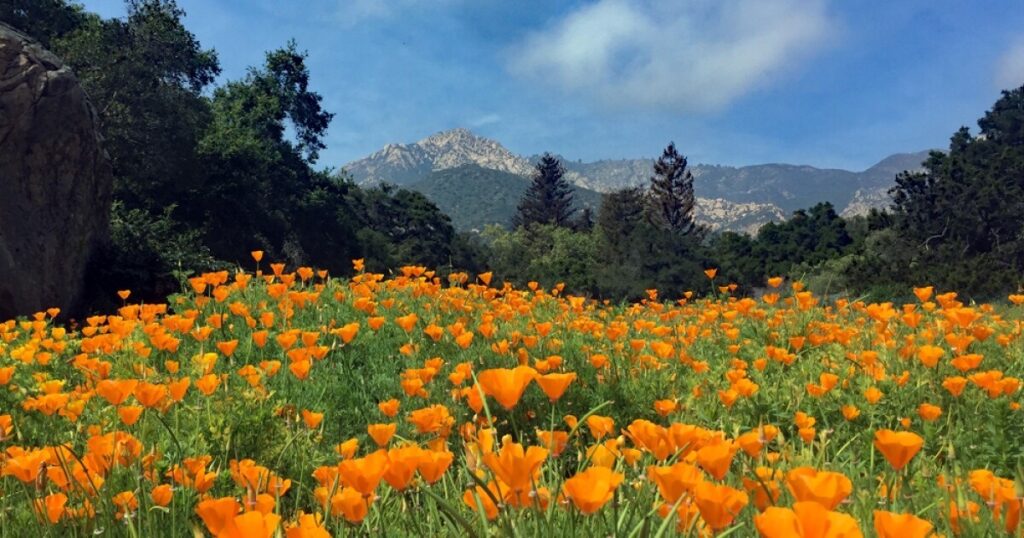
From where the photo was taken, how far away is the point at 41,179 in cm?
890

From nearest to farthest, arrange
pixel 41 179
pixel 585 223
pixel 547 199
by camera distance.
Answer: pixel 41 179 → pixel 547 199 → pixel 585 223

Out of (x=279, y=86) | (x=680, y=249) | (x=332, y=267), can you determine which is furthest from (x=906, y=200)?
(x=279, y=86)

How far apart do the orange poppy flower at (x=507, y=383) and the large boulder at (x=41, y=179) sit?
9284 mm

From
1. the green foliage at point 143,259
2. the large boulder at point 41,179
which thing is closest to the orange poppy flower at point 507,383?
the green foliage at point 143,259

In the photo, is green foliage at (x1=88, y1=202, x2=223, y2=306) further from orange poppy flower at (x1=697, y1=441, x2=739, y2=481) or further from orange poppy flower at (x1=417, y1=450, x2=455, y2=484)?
orange poppy flower at (x1=697, y1=441, x2=739, y2=481)

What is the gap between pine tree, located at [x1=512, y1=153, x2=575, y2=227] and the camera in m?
64.1

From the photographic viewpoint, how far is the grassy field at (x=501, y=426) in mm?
1041

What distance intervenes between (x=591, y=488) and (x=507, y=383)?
14.6 inches

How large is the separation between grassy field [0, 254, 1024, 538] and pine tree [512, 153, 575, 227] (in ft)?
192

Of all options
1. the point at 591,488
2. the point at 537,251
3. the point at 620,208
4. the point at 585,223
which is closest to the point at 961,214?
the point at 591,488

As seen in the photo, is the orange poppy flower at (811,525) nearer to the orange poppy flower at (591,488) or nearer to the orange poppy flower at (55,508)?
the orange poppy flower at (591,488)

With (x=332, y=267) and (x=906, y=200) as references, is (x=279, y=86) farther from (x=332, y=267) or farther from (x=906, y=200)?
(x=906, y=200)

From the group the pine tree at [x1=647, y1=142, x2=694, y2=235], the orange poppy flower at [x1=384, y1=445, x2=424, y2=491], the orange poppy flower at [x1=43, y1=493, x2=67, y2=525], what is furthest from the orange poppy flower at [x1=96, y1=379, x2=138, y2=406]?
the pine tree at [x1=647, y1=142, x2=694, y2=235]

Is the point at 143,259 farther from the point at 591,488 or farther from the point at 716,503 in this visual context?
the point at 716,503
